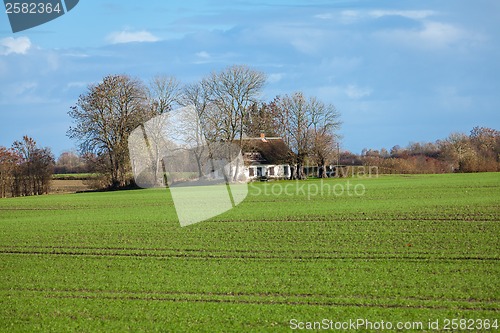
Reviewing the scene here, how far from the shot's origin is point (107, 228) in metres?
31.7

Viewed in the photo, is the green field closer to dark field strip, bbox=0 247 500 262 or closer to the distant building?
dark field strip, bbox=0 247 500 262

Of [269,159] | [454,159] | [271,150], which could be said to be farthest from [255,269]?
[454,159]

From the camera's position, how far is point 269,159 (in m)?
96.2

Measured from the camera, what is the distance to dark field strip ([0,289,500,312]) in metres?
14.0

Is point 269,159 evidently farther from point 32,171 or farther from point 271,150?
point 32,171

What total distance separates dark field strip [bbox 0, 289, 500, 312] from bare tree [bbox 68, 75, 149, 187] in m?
57.1

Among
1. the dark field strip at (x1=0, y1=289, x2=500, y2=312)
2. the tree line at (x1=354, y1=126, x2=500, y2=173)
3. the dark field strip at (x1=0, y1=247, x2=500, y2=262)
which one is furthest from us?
the tree line at (x1=354, y1=126, x2=500, y2=173)

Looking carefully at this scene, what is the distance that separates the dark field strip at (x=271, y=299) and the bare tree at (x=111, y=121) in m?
57.1

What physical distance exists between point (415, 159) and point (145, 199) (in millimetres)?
54059

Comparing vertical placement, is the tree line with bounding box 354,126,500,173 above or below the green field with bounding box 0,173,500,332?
above

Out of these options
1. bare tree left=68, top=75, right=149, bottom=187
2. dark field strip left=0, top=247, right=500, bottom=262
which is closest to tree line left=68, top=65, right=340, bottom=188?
bare tree left=68, top=75, right=149, bottom=187

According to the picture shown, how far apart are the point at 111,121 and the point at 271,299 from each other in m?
61.9

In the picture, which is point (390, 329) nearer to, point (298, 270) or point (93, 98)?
point (298, 270)

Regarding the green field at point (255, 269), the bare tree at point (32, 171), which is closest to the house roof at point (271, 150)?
the bare tree at point (32, 171)
